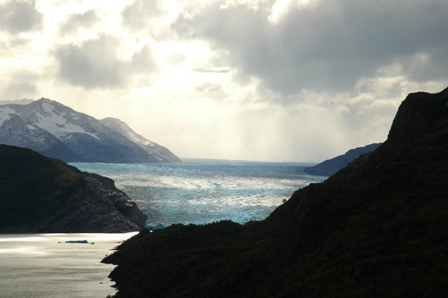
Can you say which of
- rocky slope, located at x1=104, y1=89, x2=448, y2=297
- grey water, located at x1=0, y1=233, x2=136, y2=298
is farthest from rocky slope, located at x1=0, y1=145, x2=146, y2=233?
rocky slope, located at x1=104, y1=89, x2=448, y2=297

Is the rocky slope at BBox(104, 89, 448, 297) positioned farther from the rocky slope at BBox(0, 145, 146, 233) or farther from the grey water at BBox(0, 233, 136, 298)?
the rocky slope at BBox(0, 145, 146, 233)

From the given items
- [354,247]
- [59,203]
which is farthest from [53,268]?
[59,203]

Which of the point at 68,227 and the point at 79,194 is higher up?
the point at 79,194

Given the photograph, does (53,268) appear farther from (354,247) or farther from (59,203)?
(59,203)

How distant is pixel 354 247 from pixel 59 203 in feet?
436

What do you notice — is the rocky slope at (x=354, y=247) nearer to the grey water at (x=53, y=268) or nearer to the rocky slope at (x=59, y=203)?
the grey water at (x=53, y=268)

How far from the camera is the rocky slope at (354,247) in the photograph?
31734 millimetres

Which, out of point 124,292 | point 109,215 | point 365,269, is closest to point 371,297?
point 365,269

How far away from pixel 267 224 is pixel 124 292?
885 inches

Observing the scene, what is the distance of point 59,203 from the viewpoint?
154 m

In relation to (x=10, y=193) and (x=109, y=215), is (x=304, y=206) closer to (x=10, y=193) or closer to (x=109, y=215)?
(x=109, y=215)

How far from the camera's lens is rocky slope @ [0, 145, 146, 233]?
5881 inches

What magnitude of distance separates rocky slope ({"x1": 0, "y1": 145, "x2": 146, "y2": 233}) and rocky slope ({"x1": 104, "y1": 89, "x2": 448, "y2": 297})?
90.9 m

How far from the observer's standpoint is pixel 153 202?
179125mm
